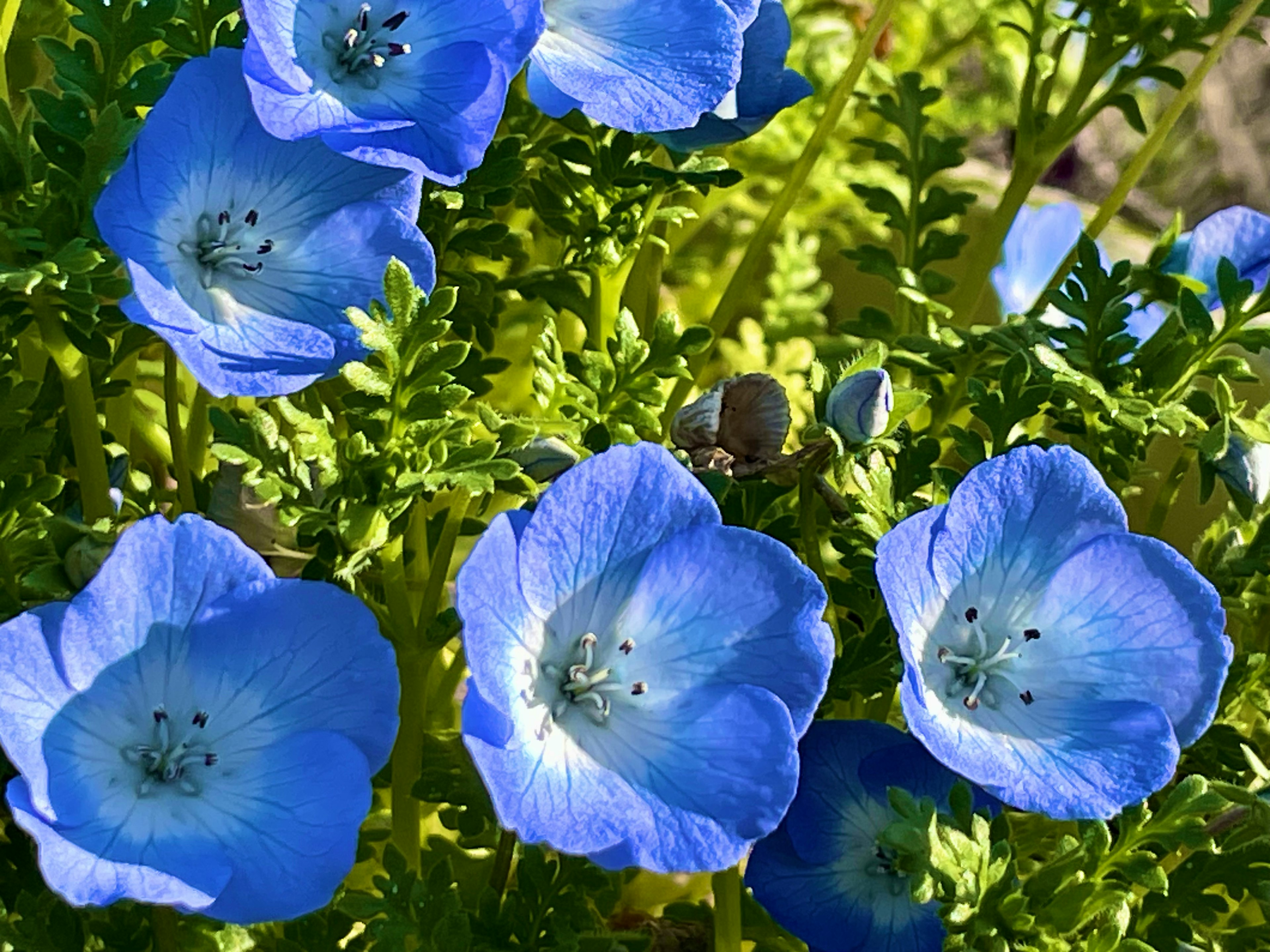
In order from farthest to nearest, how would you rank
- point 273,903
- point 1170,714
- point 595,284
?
point 595,284, point 1170,714, point 273,903

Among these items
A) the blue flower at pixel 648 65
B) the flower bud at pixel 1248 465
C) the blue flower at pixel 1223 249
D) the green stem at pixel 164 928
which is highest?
the blue flower at pixel 648 65

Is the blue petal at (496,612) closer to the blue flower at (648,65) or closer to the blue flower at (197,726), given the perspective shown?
the blue flower at (197,726)

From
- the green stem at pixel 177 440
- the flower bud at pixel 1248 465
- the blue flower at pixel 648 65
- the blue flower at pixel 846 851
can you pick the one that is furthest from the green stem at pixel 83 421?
the flower bud at pixel 1248 465

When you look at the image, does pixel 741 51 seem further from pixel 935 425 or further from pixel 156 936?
pixel 156 936

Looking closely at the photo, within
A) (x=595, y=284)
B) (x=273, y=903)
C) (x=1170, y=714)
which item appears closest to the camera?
(x=273, y=903)

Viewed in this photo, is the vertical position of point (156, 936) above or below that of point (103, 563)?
below

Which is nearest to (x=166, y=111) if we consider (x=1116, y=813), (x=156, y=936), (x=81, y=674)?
(x=81, y=674)

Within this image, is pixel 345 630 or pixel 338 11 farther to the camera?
pixel 338 11

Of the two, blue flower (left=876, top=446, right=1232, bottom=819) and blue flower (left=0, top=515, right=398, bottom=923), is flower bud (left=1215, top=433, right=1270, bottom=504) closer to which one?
blue flower (left=876, top=446, right=1232, bottom=819)
